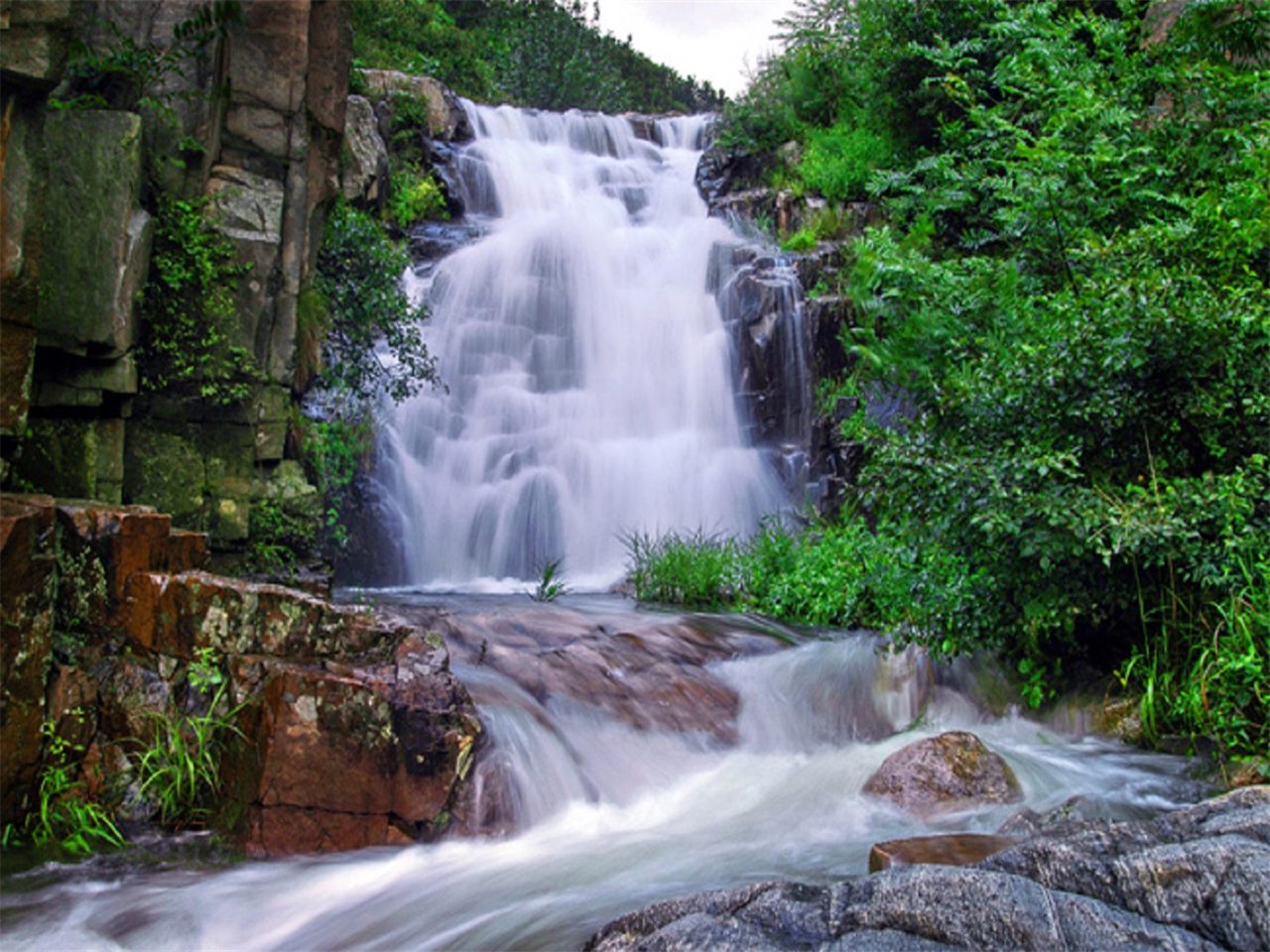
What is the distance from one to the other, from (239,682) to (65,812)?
2.88ft

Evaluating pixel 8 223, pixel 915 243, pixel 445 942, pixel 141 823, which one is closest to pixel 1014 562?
pixel 445 942

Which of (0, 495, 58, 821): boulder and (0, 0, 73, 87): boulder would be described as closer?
(0, 495, 58, 821): boulder

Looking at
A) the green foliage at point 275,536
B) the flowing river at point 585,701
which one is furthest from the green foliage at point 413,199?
the green foliage at point 275,536

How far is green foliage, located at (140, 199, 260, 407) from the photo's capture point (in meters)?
7.08

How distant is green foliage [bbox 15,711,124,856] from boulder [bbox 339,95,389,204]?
9338mm

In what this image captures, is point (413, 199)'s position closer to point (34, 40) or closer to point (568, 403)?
point (568, 403)

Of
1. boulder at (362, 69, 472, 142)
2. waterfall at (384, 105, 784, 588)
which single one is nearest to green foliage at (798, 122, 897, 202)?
waterfall at (384, 105, 784, 588)

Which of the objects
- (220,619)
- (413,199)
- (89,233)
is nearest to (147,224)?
(89,233)

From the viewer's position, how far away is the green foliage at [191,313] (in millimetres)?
7078

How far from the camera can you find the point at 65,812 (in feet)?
14.7

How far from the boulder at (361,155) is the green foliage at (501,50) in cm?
675

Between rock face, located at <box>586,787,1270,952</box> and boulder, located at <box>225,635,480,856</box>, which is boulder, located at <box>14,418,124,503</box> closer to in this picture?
boulder, located at <box>225,635,480,856</box>

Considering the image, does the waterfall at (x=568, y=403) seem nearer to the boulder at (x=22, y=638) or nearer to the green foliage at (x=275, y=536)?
the green foliage at (x=275, y=536)

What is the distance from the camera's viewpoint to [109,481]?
21.6 feet
